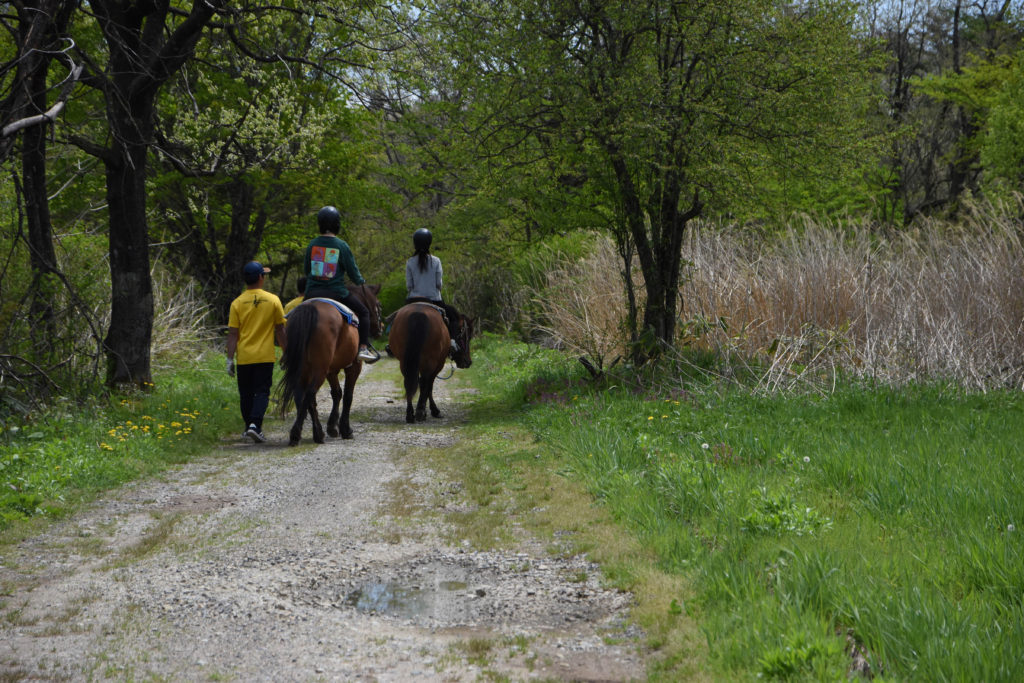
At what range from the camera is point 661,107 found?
11.1 metres

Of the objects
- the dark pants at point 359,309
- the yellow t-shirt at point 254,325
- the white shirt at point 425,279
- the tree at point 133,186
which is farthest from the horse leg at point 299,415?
the tree at point 133,186

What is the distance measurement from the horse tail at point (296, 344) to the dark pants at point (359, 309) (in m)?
0.68

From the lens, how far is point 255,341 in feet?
34.4

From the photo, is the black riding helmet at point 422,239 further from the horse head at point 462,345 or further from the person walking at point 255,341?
the person walking at point 255,341

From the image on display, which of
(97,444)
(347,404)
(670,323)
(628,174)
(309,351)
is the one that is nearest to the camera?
(97,444)

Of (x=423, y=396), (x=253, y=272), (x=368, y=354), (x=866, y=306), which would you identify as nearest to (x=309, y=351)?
(x=253, y=272)

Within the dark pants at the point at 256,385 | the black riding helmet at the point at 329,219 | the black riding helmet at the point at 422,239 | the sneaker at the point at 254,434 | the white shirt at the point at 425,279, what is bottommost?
the sneaker at the point at 254,434

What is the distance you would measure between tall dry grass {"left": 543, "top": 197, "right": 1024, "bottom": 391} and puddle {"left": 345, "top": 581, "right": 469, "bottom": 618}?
245 inches

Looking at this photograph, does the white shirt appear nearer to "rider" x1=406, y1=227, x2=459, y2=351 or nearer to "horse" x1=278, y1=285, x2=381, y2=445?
"rider" x1=406, y1=227, x2=459, y2=351

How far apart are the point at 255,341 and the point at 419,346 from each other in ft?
7.59

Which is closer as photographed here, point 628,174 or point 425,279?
point 628,174

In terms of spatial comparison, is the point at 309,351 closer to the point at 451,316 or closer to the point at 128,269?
the point at 451,316

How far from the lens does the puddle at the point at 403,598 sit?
15.1 feet

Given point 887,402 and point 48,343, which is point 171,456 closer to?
point 48,343
